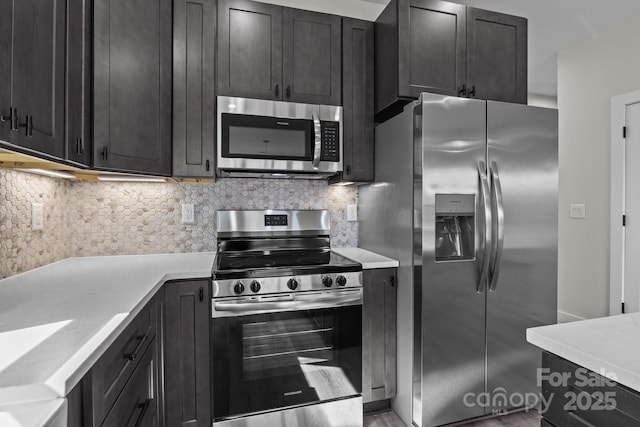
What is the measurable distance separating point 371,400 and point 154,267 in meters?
1.44

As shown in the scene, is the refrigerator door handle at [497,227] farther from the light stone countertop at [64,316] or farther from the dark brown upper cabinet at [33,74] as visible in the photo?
the dark brown upper cabinet at [33,74]

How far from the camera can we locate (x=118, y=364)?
1.00 meters

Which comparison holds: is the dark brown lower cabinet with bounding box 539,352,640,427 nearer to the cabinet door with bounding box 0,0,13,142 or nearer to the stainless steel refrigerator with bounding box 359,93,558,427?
the stainless steel refrigerator with bounding box 359,93,558,427

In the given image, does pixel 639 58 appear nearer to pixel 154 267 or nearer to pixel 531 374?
pixel 531 374

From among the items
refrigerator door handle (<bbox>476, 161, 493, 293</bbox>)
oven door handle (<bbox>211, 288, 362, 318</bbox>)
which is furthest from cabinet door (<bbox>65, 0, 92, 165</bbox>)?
refrigerator door handle (<bbox>476, 161, 493, 293</bbox>)

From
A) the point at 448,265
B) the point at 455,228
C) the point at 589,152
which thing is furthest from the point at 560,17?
the point at 448,265

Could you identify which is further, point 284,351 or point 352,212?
point 352,212

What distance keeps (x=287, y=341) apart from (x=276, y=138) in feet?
3.82

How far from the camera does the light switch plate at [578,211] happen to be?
336 centimetres

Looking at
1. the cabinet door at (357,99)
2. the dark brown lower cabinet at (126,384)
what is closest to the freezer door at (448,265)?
the cabinet door at (357,99)

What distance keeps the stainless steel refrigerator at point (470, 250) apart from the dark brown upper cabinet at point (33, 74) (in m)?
1.58

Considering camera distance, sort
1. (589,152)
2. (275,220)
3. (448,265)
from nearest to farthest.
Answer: (448,265) → (275,220) → (589,152)

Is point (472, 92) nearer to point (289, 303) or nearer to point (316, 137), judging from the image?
point (316, 137)

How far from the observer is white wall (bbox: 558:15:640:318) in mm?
3078
